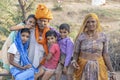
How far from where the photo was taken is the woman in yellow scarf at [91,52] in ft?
13.5

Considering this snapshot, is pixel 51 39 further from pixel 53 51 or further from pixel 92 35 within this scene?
pixel 92 35

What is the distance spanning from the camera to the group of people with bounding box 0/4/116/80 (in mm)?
4133

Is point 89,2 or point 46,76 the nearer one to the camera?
point 46,76

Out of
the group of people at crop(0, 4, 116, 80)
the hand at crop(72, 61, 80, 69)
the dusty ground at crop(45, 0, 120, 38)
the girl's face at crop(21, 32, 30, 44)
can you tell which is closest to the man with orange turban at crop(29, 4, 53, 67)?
the group of people at crop(0, 4, 116, 80)

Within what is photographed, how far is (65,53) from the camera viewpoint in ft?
13.9

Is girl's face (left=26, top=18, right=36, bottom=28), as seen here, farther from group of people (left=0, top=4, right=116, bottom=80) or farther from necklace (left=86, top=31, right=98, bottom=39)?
necklace (left=86, top=31, right=98, bottom=39)

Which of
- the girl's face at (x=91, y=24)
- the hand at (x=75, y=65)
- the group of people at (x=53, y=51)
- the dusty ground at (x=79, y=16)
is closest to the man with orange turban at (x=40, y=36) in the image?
the group of people at (x=53, y=51)

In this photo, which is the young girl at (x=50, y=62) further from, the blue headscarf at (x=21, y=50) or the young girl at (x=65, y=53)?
the blue headscarf at (x=21, y=50)

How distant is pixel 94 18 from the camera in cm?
406

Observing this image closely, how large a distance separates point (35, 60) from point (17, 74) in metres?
0.28

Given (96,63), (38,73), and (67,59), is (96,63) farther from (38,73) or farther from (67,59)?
(38,73)

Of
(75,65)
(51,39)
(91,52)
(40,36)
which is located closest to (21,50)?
(40,36)

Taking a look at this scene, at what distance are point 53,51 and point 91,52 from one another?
18.0 inches

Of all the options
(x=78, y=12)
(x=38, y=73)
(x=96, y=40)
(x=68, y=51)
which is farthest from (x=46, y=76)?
(x=78, y=12)
